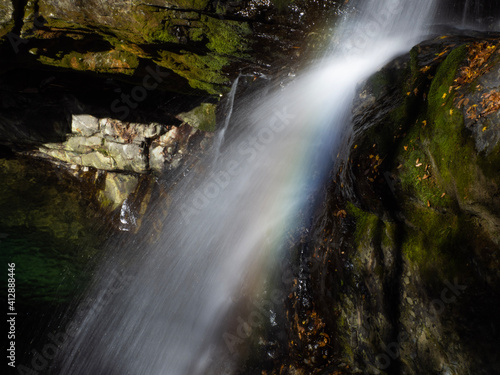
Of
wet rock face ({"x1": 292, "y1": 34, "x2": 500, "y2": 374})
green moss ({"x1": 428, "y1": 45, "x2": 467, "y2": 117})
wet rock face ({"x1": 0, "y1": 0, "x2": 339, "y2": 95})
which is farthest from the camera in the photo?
wet rock face ({"x1": 0, "y1": 0, "x2": 339, "y2": 95})

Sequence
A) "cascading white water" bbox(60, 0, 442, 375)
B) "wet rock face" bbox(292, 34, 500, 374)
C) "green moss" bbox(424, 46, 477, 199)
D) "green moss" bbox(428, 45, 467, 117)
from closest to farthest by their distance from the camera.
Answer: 1. "wet rock face" bbox(292, 34, 500, 374)
2. "green moss" bbox(424, 46, 477, 199)
3. "green moss" bbox(428, 45, 467, 117)
4. "cascading white water" bbox(60, 0, 442, 375)

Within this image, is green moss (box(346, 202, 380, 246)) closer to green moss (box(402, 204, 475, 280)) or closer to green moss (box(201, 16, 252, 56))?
green moss (box(402, 204, 475, 280))

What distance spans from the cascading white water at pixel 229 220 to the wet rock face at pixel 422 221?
0.97 m

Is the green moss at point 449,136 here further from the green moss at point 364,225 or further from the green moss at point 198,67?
the green moss at point 198,67

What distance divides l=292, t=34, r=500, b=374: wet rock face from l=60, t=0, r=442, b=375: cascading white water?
966 mm

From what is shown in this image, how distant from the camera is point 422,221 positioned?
9.21ft

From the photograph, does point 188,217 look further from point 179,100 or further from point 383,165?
point 383,165

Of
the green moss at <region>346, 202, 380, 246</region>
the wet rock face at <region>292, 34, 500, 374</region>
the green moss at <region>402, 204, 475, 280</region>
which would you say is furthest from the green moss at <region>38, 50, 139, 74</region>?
the green moss at <region>402, 204, 475, 280</region>

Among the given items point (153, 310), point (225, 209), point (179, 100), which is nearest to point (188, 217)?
point (225, 209)

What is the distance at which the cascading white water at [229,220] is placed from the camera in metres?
4.58

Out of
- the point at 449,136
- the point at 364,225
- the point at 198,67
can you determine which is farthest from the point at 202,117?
the point at 449,136

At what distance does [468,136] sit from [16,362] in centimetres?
947

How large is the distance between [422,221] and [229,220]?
14.6 ft

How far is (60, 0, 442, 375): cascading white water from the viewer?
15.0ft
